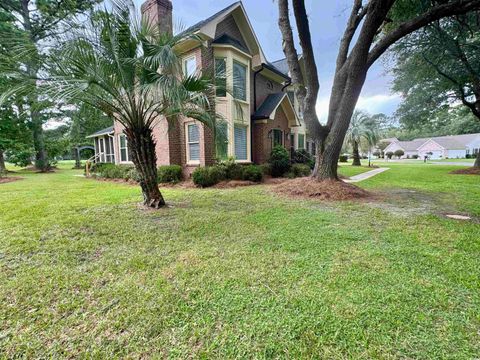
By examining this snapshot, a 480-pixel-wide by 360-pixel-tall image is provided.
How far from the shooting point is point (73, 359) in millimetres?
1709

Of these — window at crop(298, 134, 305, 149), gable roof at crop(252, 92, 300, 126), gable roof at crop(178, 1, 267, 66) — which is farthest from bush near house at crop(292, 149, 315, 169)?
gable roof at crop(178, 1, 267, 66)

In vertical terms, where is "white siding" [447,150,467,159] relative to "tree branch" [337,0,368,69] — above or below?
below

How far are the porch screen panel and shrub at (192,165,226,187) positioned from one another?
211 cm

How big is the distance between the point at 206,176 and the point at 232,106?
3.76 m

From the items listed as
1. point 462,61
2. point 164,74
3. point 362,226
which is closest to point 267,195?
point 362,226

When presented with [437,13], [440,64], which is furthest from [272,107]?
[440,64]

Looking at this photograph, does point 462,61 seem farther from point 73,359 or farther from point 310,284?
point 73,359

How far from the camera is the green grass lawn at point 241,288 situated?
5.97ft

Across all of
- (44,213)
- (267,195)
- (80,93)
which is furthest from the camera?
(267,195)

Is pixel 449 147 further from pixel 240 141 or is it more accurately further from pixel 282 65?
pixel 240 141

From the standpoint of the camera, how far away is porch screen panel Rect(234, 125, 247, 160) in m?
11.7

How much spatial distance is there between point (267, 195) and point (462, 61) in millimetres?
13219

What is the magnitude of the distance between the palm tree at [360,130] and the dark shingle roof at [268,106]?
45.5 feet

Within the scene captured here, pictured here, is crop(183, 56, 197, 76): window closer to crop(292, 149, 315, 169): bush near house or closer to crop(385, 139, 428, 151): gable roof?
crop(292, 149, 315, 169): bush near house
